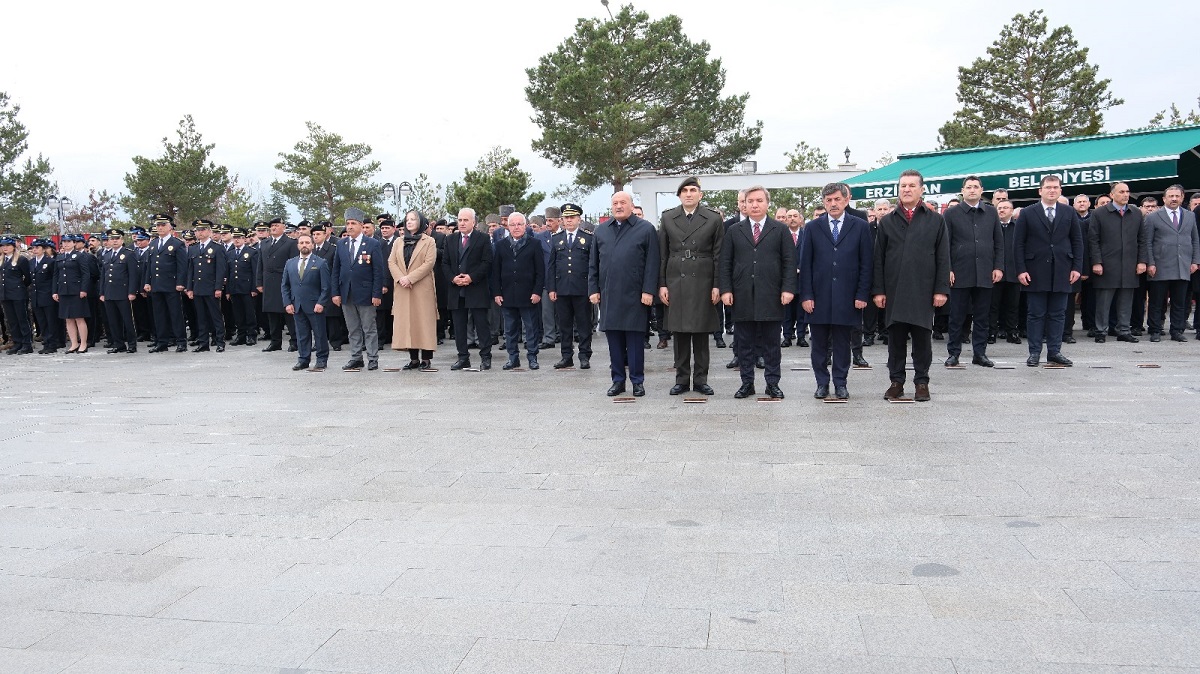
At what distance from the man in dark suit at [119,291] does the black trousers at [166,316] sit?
0.43 m

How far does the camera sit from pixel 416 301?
440 inches

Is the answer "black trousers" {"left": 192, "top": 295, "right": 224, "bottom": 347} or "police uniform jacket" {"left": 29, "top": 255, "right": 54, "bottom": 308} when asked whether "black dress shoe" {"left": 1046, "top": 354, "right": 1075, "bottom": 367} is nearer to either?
"black trousers" {"left": 192, "top": 295, "right": 224, "bottom": 347}

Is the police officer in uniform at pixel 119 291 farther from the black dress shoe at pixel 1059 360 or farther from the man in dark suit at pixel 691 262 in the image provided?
the black dress shoe at pixel 1059 360

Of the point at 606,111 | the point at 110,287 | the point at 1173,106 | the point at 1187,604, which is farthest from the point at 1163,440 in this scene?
the point at 1173,106

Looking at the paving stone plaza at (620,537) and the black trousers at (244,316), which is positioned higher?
the black trousers at (244,316)

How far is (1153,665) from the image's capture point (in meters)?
2.94

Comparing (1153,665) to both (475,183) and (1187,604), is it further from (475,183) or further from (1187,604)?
(475,183)

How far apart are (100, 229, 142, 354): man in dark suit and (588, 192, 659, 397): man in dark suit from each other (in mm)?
10519

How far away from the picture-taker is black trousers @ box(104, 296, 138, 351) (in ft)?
51.5

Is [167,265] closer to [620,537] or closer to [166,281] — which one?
[166,281]

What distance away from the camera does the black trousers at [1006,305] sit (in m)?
12.8

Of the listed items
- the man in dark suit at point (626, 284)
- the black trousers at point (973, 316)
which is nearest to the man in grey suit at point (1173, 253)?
the black trousers at point (973, 316)

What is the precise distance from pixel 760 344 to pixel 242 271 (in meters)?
10.5

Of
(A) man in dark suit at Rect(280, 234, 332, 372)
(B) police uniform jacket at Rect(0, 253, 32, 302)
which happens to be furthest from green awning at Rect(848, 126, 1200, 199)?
(B) police uniform jacket at Rect(0, 253, 32, 302)
